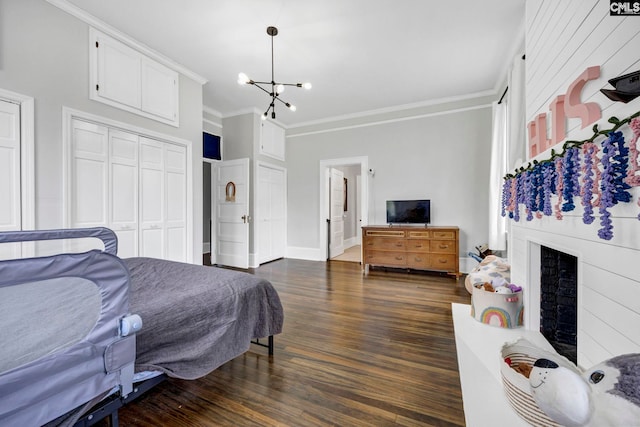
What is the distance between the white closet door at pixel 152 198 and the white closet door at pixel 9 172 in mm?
1034

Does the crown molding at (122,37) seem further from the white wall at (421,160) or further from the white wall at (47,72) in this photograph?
the white wall at (421,160)

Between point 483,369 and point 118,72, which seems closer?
point 483,369

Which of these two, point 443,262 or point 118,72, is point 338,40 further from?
point 443,262

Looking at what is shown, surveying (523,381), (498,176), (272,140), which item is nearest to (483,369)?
(523,381)

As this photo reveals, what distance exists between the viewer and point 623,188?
93 centimetres

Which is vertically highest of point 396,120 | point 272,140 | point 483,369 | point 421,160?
point 396,120

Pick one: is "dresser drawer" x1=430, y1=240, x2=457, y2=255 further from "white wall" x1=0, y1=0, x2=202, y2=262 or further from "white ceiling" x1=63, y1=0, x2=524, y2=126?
"white wall" x1=0, y1=0, x2=202, y2=262

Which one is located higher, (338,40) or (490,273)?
(338,40)

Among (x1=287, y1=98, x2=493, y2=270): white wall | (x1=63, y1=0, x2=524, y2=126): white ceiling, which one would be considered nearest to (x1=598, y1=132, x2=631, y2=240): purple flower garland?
(x1=63, y1=0, x2=524, y2=126): white ceiling

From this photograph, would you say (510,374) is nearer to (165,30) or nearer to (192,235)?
(192,235)

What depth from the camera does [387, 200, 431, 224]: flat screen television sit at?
4.50 meters

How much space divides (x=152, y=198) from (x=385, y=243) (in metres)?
3.51

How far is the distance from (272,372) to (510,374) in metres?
1.36

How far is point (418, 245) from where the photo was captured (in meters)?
4.27
